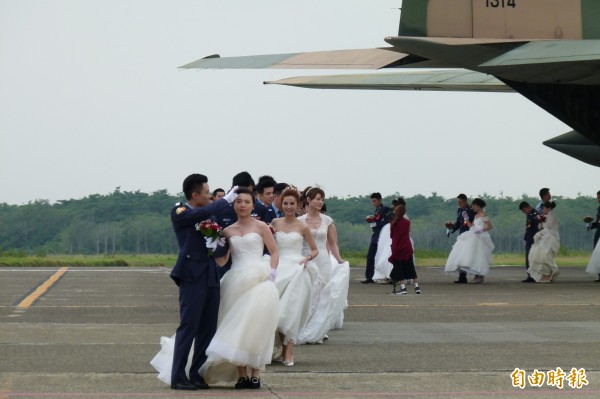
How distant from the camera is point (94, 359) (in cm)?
1279

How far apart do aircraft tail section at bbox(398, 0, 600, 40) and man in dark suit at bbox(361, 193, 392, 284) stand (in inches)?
311

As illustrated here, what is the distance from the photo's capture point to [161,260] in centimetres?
4038

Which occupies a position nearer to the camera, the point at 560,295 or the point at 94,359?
the point at 94,359

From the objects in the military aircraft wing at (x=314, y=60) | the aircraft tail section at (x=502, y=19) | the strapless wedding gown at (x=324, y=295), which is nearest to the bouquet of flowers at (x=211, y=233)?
the strapless wedding gown at (x=324, y=295)

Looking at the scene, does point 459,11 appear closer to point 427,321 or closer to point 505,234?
point 427,321

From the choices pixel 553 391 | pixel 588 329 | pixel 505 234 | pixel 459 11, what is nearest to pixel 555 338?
pixel 588 329

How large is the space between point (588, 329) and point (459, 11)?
6314 millimetres

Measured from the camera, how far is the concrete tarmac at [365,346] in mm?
10836

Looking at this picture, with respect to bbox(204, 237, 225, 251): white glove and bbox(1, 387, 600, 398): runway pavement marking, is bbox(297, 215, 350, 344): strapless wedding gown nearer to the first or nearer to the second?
bbox(204, 237, 225, 251): white glove

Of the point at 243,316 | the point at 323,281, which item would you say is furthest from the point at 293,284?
the point at 243,316

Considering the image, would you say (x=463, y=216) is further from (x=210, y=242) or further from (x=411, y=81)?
(x=210, y=242)

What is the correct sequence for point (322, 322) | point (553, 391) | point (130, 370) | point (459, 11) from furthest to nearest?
point (459, 11) → point (322, 322) → point (130, 370) → point (553, 391)

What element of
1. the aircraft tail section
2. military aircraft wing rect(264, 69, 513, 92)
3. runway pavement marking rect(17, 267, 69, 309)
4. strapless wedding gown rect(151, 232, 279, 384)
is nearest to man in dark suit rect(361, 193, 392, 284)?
military aircraft wing rect(264, 69, 513, 92)

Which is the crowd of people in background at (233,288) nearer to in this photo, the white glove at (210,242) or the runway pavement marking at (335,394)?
the white glove at (210,242)
